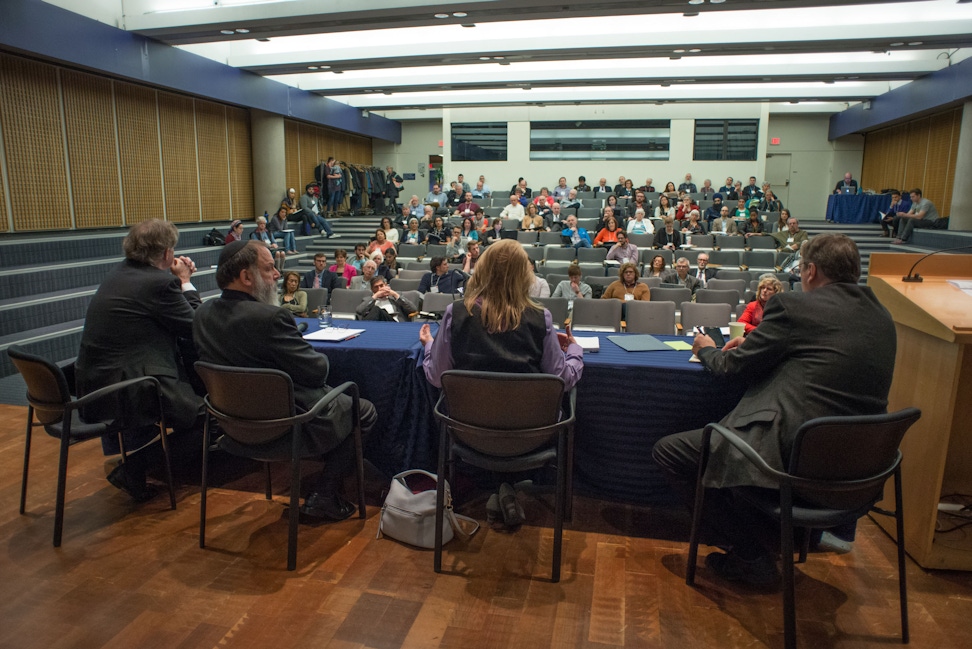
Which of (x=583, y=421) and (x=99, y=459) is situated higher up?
(x=583, y=421)

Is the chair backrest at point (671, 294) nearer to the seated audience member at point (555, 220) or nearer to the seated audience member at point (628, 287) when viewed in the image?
the seated audience member at point (628, 287)

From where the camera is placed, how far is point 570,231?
11.1 metres

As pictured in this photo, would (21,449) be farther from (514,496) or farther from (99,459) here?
(514,496)

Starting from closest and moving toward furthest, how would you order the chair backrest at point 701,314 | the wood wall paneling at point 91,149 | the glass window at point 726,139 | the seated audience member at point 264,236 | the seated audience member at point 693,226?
1. the chair backrest at point 701,314
2. the wood wall paneling at point 91,149
3. the seated audience member at point 264,236
4. the seated audience member at point 693,226
5. the glass window at point 726,139

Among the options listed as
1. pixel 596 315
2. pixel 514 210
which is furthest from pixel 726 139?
pixel 596 315

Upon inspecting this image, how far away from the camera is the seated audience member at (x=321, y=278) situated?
755cm

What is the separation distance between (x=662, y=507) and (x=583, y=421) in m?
0.59

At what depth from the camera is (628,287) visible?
6.53 metres

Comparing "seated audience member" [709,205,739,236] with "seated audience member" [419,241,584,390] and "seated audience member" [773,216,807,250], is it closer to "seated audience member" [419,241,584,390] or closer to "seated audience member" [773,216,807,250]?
"seated audience member" [773,216,807,250]

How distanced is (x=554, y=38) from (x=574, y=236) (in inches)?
129

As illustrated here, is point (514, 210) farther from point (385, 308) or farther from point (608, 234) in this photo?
point (385, 308)

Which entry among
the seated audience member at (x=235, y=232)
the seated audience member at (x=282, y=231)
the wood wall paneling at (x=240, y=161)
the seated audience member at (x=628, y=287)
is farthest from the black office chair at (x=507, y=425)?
the wood wall paneling at (x=240, y=161)

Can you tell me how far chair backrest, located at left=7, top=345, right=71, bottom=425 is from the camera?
2.59 metres

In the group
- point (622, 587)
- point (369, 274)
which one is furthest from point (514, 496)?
point (369, 274)
